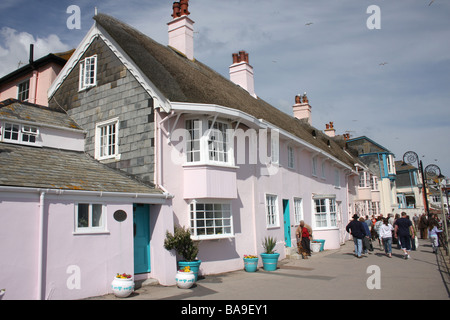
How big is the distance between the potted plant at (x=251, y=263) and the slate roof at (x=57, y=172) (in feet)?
13.3

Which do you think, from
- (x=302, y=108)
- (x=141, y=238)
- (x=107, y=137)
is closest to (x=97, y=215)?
(x=141, y=238)

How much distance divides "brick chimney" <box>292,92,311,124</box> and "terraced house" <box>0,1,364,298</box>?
1597cm

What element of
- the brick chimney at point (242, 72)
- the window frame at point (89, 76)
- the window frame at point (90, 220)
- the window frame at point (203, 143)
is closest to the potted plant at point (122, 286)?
the window frame at point (90, 220)

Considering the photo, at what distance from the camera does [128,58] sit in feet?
40.8

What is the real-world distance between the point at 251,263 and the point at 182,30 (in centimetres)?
1143

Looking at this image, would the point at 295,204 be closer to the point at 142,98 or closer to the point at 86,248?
the point at 142,98

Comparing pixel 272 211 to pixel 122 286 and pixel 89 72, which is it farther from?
pixel 89 72

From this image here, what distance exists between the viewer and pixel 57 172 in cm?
934

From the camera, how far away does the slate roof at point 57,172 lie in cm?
825

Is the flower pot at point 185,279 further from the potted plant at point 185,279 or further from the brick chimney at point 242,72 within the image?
the brick chimney at point 242,72

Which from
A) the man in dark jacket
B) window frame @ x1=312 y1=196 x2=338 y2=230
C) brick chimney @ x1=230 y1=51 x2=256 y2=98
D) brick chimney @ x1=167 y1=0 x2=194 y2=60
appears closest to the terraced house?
the man in dark jacket

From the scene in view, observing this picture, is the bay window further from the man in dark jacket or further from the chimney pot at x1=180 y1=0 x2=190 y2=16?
the chimney pot at x1=180 y1=0 x2=190 y2=16

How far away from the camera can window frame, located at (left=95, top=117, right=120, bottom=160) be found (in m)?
12.5
